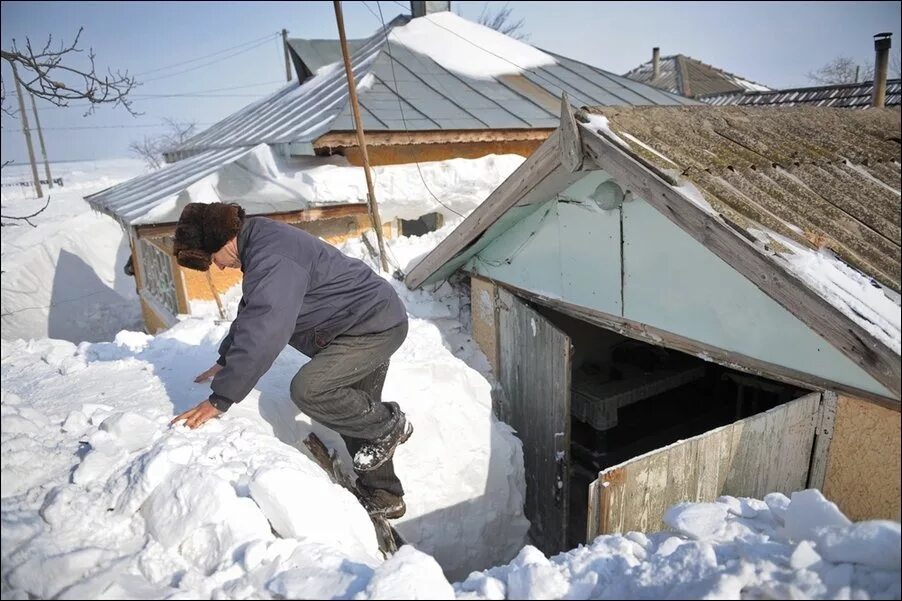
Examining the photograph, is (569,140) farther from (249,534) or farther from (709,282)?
(249,534)

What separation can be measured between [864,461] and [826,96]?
16.7m

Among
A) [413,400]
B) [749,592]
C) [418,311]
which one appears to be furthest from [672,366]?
→ [749,592]

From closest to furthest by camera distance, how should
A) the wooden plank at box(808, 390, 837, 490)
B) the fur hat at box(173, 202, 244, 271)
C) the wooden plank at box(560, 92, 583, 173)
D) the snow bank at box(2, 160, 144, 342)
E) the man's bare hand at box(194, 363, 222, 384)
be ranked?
1. the wooden plank at box(808, 390, 837, 490)
2. the fur hat at box(173, 202, 244, 271)
3. the wooden plank at box(560, 92, 583, 173)
4. the man's bare hand at box(194, 363, 222, 384)
5. the snow bank at box(2, 160, 144, 342)

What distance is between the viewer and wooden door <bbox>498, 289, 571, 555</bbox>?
175 inches

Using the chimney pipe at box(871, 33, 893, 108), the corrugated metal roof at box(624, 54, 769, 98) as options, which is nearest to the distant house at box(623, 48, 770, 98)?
the corrugated metal roof at box(624, 54, 769, 98)

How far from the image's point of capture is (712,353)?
317cm

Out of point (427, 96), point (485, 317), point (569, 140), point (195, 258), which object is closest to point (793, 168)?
point (569, 140)

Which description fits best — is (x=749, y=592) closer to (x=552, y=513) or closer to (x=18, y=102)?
(x=552, y=513)

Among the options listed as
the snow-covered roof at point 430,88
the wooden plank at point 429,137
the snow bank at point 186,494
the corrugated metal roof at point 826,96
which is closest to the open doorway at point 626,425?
the snow bank at point 186,494

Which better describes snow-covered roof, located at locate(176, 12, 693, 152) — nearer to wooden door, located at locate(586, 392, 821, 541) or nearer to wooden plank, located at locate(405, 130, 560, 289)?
wooden plank, located at locate(405, 130, 560, 289)

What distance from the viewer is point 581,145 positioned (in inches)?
129

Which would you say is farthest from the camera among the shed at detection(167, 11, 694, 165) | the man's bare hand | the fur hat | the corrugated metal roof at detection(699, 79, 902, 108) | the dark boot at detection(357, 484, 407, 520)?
the corrugated metal roof at detection(699, 79, 902, 108)

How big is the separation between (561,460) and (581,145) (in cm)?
274

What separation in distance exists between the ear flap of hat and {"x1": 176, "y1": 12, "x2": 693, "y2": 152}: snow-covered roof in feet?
12.1
